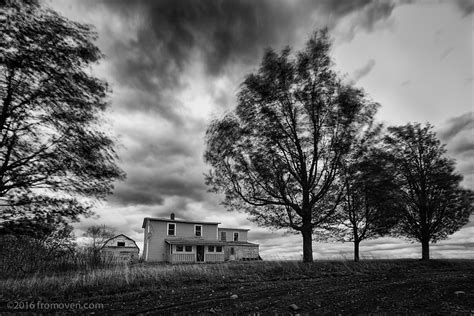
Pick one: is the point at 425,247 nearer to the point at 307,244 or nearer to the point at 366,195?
the point at 366,195

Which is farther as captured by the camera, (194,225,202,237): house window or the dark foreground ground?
(194,225,202,237): house window

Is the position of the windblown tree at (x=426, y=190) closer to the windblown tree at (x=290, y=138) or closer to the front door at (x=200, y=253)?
the windblown tree at (x=290, y=138)

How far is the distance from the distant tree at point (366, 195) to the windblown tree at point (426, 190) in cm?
199

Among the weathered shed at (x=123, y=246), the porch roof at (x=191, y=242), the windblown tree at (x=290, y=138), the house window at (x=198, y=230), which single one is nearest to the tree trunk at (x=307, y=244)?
the windblown tree at (x=290, y=138)

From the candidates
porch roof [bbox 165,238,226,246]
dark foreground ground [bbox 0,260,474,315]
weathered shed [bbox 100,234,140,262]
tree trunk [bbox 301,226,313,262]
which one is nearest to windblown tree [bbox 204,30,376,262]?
tree trunk [bbox 301,226,313,262]

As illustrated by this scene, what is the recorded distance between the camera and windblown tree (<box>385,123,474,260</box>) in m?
21.8

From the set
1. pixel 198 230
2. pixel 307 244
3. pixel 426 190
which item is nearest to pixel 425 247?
pixel 426 190

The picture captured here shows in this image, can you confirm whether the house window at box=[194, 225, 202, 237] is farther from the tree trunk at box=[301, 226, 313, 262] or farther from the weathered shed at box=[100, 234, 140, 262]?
the tree trunk at box=[301, 226, 313, 262]

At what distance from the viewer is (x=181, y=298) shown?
6785mm

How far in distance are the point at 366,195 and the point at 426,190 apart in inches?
317

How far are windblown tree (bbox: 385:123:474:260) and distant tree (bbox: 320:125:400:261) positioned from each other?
199 cm

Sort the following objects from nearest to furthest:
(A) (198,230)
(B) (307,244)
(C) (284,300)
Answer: (C) (284,300) → (B) (307,244) → (A) (198,230)

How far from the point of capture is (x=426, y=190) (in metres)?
22.8

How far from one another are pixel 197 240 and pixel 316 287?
2804cm
